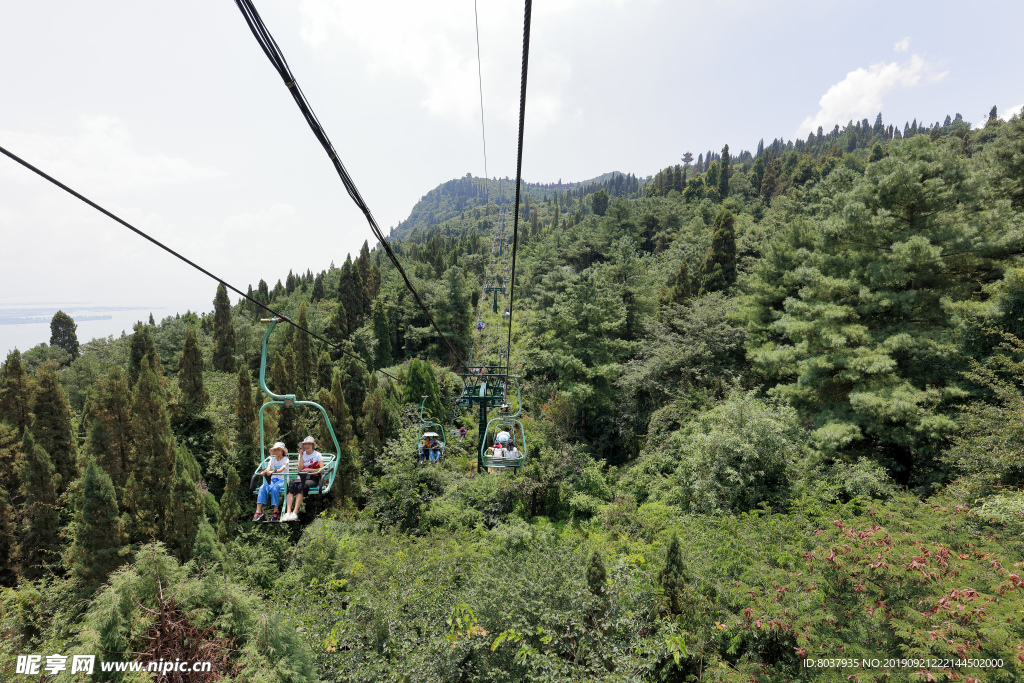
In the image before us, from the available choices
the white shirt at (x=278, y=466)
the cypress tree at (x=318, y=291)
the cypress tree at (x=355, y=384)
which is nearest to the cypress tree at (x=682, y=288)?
the cypress tree at (x=355, y=384)

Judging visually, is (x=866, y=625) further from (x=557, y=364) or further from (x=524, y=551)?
(x=557, y=364)

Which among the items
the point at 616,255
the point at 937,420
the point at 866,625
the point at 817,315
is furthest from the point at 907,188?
the point at 616,255

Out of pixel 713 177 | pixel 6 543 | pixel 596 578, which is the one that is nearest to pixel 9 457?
pixel 6 543

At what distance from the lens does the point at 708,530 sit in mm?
11062

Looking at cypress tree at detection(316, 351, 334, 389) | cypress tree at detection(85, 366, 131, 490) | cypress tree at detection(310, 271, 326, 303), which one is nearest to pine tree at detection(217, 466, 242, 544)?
cypress tree at detection(85, 366, 131, 490)

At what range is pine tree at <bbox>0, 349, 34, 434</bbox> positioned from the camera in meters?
20.0

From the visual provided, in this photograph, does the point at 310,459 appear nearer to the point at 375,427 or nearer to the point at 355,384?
the point at 375,427

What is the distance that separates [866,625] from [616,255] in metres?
26.4

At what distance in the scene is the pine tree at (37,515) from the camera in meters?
17.1

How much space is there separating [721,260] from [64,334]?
71844 mm

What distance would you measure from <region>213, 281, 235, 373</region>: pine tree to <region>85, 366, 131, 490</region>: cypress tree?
54.4 feet

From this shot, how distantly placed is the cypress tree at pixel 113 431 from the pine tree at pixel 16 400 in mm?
3164

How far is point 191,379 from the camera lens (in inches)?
1006

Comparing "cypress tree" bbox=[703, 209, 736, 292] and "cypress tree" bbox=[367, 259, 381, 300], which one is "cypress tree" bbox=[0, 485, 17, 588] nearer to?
"cypress tree" bbox=[367, 259, 381, 300]
